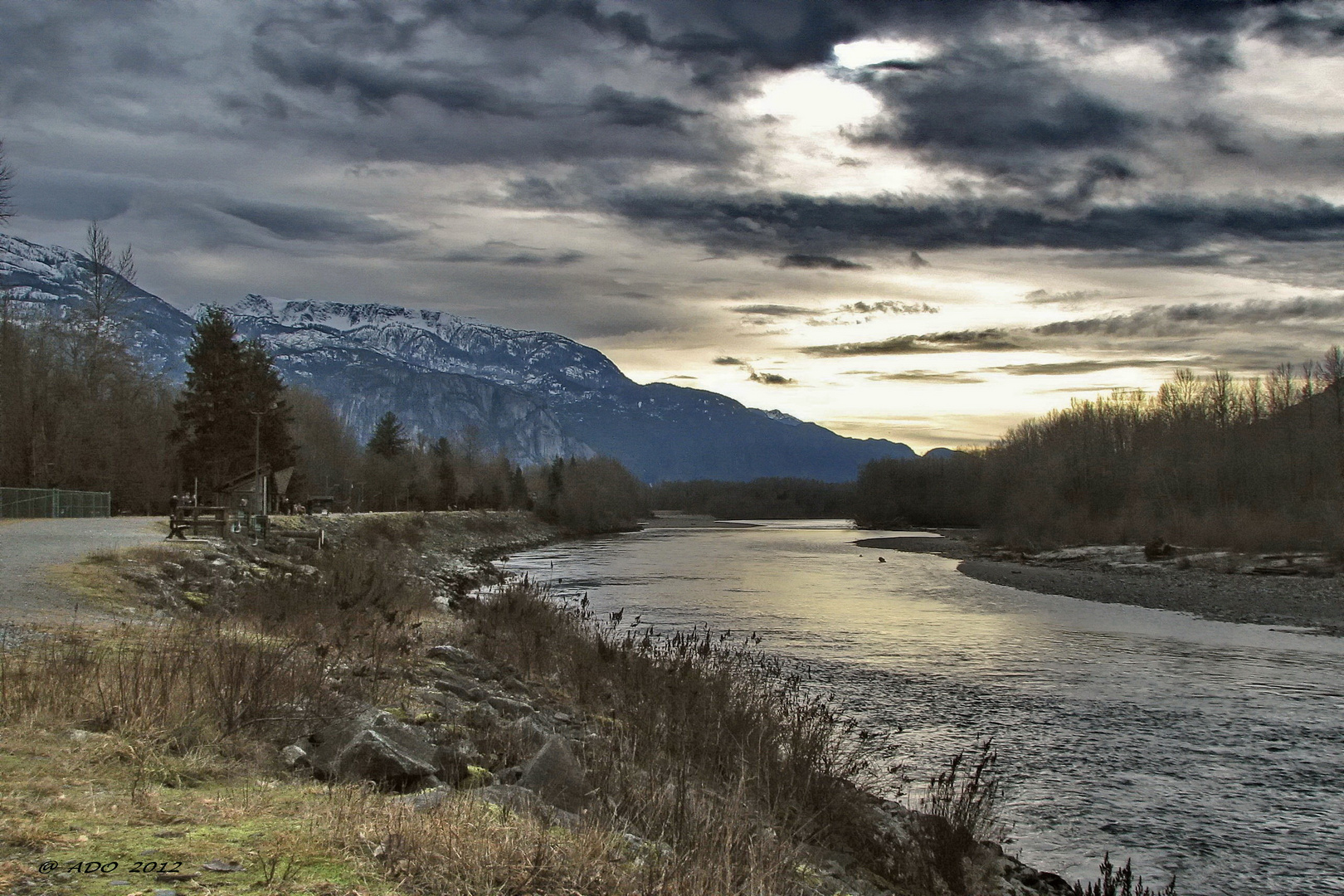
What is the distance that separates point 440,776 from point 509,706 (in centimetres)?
562

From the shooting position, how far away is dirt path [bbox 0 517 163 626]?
13.5 metres

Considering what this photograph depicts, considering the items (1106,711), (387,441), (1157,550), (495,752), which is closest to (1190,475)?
(1157,550)

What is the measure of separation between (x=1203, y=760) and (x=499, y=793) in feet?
41.1

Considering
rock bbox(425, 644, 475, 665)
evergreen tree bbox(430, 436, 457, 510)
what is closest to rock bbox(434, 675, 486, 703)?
rock bbox(425, 644, 475, 665)

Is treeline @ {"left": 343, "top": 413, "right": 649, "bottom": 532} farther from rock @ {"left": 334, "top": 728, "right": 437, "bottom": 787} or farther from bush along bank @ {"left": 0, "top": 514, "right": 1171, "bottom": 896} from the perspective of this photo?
rock @ {"left": 334, "top": 728, "right": 437, "bottom": 787}

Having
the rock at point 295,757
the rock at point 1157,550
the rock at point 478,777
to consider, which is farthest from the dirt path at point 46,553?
the rock at point 1157,550

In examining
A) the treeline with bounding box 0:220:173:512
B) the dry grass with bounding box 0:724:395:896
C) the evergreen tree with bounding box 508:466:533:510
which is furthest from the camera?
the evergreen tree with bounding box 508:466:533:510

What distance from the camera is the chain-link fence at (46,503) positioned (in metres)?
42.9

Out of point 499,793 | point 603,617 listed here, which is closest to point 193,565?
point 603,617

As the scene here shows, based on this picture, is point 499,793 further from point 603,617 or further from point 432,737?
point 603,617

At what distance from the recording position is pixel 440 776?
7508mm

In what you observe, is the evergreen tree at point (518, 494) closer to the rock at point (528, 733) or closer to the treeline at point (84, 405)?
the treeline at point (84, 405)

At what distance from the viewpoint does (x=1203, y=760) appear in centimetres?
1424

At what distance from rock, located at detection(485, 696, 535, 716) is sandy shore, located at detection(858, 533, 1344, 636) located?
30593 mm
